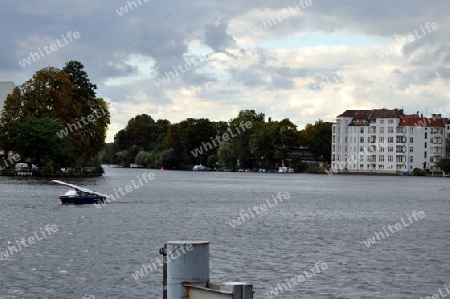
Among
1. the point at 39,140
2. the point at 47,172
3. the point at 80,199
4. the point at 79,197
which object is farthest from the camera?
the point at 47,172

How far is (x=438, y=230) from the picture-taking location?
180 ft

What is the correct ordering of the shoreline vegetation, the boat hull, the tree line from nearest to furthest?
1. the boat hull
2. the tree line
3. the shoreline vegetation

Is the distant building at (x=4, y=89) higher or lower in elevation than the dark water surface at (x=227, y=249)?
higher

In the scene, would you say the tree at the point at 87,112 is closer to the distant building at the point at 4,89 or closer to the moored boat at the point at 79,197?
the distant building at the point at 4,89

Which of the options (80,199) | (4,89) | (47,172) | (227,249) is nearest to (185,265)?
(227,249)

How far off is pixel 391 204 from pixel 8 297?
222 ft

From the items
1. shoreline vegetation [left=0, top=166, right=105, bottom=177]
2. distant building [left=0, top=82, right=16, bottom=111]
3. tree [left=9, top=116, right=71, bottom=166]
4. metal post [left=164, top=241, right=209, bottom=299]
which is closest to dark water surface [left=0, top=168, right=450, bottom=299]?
metal post [left=164, top=241, right=209, bottom=299]

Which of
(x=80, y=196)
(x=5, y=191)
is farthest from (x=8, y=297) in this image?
(x=5, y=191)

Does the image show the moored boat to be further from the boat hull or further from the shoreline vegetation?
the shoreline vegetation

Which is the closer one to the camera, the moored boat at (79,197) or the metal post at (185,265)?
the metal post at (185,265)

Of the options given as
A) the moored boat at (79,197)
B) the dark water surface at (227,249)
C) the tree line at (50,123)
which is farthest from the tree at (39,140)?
the moored boat at (79,197)

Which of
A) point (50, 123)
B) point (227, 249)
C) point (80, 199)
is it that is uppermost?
point (50, 123)

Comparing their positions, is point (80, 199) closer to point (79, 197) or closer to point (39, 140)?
point (79, 197)

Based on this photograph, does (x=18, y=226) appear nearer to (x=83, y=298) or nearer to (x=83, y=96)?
(x=83, y=298)
